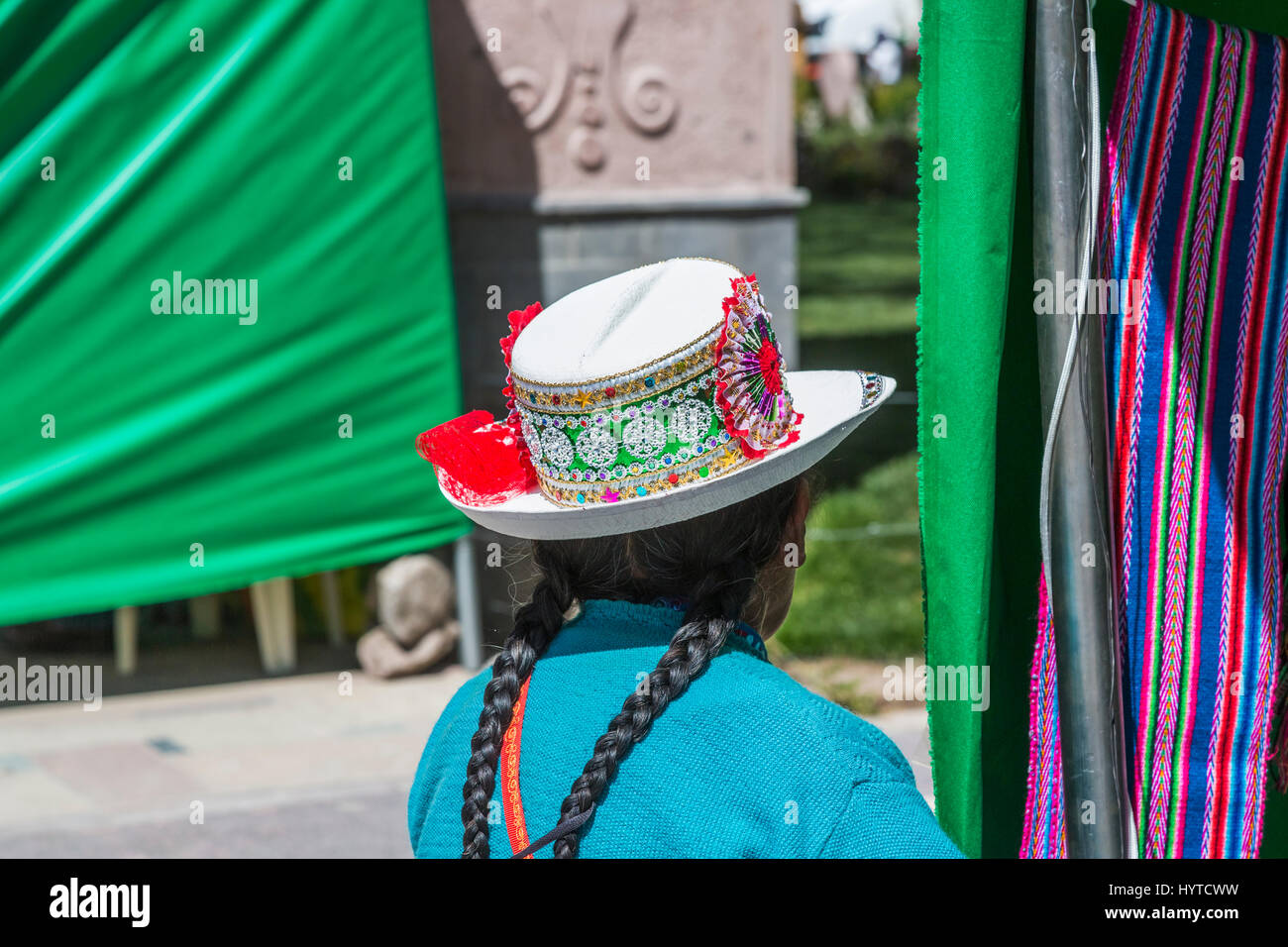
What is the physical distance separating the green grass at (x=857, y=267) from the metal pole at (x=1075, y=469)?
10482 mm

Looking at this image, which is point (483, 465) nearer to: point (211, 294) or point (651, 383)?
point (651, 383)

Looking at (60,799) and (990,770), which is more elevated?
(990,770)

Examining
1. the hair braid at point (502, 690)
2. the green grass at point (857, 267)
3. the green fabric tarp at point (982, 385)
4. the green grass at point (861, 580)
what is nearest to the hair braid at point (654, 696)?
the hair braid at point (502, 690)

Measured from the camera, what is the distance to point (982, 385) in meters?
1.71

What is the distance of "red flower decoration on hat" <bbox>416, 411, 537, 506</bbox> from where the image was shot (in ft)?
5.40

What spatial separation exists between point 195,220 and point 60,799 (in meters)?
2.08

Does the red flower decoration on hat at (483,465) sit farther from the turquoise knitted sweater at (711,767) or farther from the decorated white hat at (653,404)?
the turquoise knitted sweater at (711,767)

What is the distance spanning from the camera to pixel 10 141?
10.6 ft

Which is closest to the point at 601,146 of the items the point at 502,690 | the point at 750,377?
the point at 750,377

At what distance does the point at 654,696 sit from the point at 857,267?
46.7 ft
